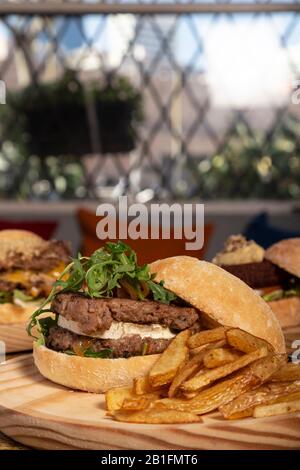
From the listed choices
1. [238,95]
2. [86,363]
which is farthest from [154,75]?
[86,363]

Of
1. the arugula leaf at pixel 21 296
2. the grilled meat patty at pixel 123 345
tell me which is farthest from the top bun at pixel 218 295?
the arugula leaf at pixel 21 296

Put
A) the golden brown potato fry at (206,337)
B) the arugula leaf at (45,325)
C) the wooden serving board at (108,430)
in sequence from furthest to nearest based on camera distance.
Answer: the arugula leaf at (45,325)
the golden brown potato fry at (206,337)
the wooden serving board at (108,430)

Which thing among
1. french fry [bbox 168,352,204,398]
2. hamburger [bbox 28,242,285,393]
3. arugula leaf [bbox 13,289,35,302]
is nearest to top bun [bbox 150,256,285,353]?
hamburger [bbox 28,242,285,393]

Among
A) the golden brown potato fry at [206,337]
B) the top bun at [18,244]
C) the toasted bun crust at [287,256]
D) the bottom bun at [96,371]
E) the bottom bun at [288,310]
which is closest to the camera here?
the golden brown potato fry at [206,337]

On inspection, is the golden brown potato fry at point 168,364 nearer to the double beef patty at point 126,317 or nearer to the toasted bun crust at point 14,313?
the double beef patty at point 126,317

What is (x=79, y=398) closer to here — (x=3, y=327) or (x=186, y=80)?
(x=3, y=327)

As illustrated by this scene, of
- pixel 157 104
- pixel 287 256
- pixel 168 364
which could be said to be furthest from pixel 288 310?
pixel 157 104
